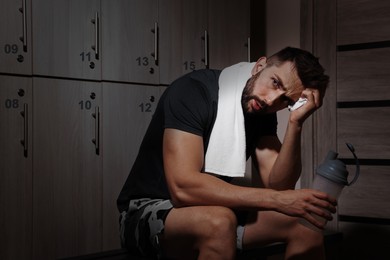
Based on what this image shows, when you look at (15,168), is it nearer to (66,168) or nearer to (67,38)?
(66,168)

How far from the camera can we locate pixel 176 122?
1.98m

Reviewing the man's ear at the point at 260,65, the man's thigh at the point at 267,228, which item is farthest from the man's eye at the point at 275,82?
the man's thigh at the point at 267,228

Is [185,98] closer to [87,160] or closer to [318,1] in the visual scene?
[87,160]

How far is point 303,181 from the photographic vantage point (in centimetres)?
333

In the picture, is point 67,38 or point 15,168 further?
point 67,38

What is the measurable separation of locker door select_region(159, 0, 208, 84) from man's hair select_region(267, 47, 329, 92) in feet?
2.92

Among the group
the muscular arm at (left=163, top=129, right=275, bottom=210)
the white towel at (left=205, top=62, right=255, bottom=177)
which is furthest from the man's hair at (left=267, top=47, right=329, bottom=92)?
the muscular arm at (left=163, top=129, right=275, bottom=210)

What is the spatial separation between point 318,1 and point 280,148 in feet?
4.16

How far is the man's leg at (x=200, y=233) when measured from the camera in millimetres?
1856

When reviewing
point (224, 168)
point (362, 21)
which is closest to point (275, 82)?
point (224, 168)

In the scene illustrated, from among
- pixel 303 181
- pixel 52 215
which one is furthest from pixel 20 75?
pixel 303 181

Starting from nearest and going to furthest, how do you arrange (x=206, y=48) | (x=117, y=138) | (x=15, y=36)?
(x=15, y=36), (x=117, y=138), (x=206, y=48)

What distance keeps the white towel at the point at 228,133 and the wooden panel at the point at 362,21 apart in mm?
1204

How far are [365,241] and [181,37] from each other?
4.55ft
